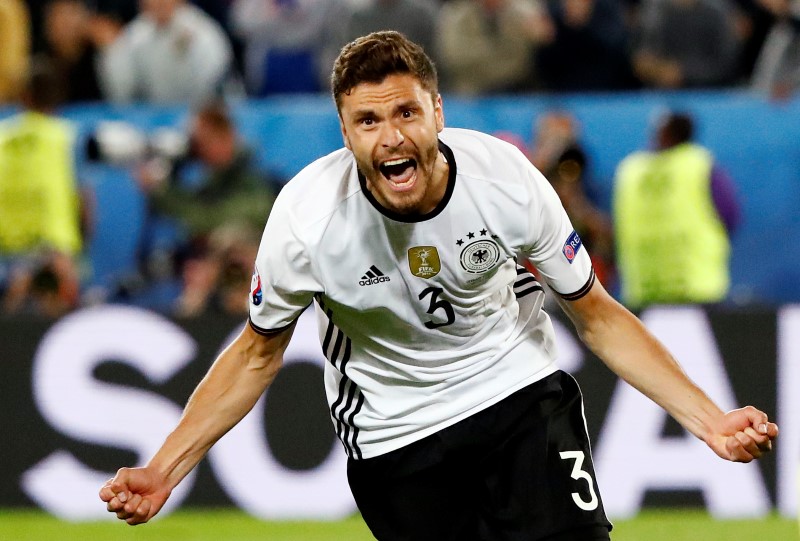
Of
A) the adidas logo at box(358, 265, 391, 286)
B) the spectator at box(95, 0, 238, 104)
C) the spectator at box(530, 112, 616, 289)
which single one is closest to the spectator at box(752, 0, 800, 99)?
the spectator at box(530, 112, 616, 289)

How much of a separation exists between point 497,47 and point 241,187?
2.29 m

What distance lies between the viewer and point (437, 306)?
4.39 metres

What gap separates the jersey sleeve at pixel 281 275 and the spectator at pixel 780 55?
22.7 feet

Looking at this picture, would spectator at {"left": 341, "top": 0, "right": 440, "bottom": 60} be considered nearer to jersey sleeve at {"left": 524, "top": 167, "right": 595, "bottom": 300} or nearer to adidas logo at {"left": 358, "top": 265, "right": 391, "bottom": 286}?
jersey sleeve at {"left": 524, "top": 167, "right": 595, "bottom": 300}

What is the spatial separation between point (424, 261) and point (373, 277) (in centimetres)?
16

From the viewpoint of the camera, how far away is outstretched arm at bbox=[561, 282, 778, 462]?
4.13m

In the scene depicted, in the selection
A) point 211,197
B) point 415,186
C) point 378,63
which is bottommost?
point 211,197

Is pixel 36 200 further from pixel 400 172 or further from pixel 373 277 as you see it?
pixel 400 172

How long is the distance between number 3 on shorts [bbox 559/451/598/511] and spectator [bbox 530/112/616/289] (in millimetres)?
5396

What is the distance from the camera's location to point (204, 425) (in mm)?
4406

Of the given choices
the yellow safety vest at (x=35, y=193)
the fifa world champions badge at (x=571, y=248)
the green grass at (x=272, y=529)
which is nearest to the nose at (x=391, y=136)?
the fifa world champions badge at (x=571, y=248)

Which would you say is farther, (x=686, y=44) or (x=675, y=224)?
(x=686, y=44)

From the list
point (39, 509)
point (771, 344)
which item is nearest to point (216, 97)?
point (39, 509)

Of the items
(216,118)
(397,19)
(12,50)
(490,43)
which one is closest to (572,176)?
(490,43)
